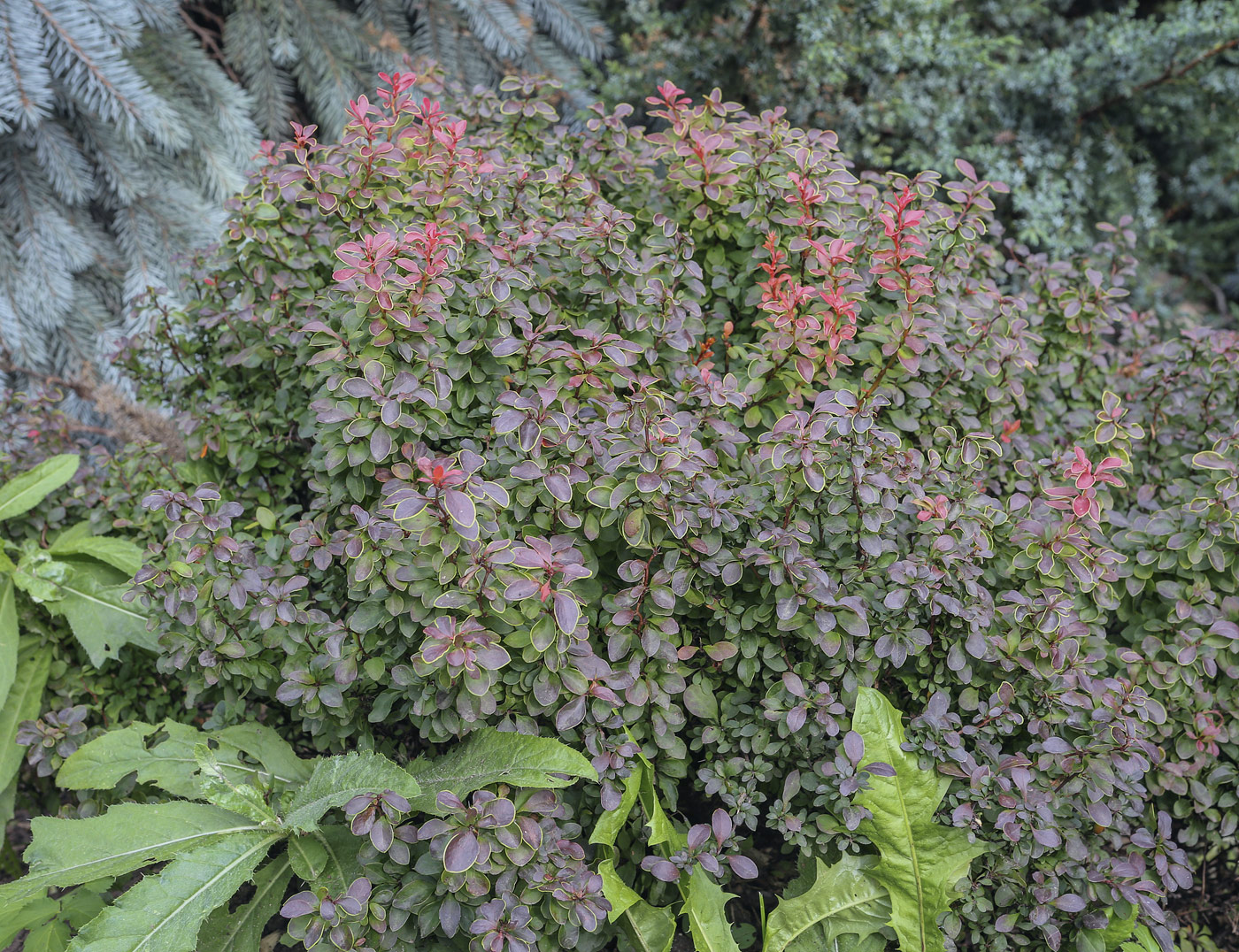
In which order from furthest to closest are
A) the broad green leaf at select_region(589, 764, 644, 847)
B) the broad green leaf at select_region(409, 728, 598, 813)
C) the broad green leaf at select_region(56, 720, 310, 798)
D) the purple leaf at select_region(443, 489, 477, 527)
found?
the broad green leaf at select_region(56, 720, 310, 798), the broad green leaf at select_region(589, 764, 644, 847), the broad green leaf at select_region(409, 728, 598, 813), the purple leaf at select_region(443, 489, 477, 527)

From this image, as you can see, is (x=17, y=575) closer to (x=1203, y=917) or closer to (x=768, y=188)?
(x=768, y=188)

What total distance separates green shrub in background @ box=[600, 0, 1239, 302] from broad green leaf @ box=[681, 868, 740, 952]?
3116 mm

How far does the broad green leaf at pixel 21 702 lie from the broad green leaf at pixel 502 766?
1.19 m

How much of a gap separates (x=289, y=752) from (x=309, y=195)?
132cm

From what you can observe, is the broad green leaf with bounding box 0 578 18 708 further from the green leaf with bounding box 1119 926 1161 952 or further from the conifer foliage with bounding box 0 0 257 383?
the green leaf with bounding box 1119 926 1161 952

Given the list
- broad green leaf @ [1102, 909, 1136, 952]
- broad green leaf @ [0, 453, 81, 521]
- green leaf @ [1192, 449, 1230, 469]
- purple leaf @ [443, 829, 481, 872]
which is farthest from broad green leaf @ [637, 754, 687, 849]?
broad green leaf @ [0, 453, 81, 521]

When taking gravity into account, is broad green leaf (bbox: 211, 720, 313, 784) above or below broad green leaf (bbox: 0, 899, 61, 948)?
above

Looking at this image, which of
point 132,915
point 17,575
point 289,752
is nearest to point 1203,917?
point 289,752

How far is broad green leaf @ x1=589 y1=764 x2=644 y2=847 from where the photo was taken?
5.58 ft

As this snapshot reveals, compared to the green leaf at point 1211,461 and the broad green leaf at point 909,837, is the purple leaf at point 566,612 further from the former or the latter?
the green leaf at point 1211,461

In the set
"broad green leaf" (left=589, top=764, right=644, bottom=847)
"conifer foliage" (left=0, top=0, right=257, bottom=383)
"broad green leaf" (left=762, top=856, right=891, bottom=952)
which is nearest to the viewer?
"broad green leaf" (left=589, top=764, right=644, bottom=847)

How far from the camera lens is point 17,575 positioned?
7.52 ft

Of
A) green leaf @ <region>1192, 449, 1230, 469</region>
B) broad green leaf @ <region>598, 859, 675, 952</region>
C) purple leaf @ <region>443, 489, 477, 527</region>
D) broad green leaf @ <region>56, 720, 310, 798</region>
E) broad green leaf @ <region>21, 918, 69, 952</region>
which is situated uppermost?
green leaf @ <region>1192, 449, 1230, 469</region>

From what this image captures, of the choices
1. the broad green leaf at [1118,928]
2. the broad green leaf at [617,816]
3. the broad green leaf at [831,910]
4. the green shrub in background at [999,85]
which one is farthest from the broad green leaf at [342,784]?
the green shrub in background at [999,85]
